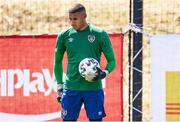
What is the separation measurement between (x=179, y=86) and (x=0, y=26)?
780 centimetres

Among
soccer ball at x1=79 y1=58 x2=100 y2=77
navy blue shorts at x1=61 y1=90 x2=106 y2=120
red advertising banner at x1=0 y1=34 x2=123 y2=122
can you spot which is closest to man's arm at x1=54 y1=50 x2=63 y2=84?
navy blue shorts at x1=61 y1=90 x2=106 y2=120

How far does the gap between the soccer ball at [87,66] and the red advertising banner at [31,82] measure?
7.25 feet

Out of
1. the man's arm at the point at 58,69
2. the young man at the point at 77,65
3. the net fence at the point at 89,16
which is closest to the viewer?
the young man at the point at 77,65

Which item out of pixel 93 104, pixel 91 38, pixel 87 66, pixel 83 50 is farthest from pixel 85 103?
pixel 91 38

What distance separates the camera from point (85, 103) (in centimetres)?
828

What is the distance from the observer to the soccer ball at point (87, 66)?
810 centimetres

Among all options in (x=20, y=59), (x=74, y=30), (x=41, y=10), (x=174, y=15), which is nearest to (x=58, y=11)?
(x=41, y=10)

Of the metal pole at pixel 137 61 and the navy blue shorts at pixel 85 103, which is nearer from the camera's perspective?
the navy blue shorts at pixel 85 103

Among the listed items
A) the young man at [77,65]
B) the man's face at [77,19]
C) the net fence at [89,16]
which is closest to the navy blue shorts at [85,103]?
the young man at [77,65]

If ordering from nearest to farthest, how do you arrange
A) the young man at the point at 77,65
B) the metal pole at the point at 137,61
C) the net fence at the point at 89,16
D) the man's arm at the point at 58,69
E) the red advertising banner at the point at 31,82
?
the young man at the point at 77,65 < the man's arm at the point at 58,69 < the metal pole at the point at 137,61 < the red advertising banner at the point at 31,82 < the net fence at the point at 89,16

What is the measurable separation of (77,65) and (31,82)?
7.40ft

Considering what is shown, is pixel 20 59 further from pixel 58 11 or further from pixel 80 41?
pixel 58 11

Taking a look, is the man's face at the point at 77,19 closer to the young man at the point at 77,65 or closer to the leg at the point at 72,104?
the young man at the point at 77,65

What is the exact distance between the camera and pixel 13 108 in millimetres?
10531
